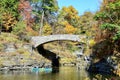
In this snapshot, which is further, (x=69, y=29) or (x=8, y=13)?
(x=69, y=29)

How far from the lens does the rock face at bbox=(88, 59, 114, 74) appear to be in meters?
48.6

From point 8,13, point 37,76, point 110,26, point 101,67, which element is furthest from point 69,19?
point 110,26

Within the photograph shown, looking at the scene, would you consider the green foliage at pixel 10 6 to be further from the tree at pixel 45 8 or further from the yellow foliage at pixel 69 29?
the yellow foliage at pixel 69 29

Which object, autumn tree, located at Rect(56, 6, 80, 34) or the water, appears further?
autumn tree, located at Rect(56, 6, 80, 34)

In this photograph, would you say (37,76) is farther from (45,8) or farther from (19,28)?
(45,8)

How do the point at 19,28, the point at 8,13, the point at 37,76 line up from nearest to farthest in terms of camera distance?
the point at 37,76, the point at 19,28, the point at 8,13

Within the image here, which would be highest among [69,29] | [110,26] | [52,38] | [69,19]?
[69,19]

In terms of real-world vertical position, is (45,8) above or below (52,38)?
above

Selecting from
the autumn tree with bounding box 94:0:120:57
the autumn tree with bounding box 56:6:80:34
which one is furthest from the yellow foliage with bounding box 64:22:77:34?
the autumn tree with bounding box 94:0:120:57

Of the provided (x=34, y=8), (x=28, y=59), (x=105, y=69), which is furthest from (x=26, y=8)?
(x=105, y=69)

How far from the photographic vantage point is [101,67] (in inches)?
2056

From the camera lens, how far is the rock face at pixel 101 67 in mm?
48553

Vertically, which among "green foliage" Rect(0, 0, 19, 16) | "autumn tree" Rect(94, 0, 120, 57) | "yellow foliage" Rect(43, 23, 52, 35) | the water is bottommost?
the water

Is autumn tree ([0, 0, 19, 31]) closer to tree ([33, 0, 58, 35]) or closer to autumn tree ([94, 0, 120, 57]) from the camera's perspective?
tree ([33, 0, 58, 35])
